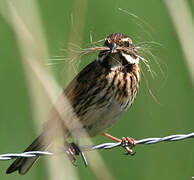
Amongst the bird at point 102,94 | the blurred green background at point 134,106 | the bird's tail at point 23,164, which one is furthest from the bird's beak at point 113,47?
the bird's tail at point 23,164

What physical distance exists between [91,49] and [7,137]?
7.64ft

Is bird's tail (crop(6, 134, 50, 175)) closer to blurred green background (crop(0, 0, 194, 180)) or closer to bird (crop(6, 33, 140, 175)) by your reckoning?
bird (crop(6, 33, 140, 175))

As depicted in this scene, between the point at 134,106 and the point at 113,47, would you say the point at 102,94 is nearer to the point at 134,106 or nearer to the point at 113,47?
the point at 113,47

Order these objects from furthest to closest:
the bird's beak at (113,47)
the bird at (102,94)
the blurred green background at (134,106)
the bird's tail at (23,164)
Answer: the blurred green background at (134,106) → the bird at (102,94) → the bird's tail at (23,164) → the bird's beak at (113,47)

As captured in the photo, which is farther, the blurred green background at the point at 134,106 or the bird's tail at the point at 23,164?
the blurred green background at the point at 134,106

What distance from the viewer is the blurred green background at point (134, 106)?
5.86 metres

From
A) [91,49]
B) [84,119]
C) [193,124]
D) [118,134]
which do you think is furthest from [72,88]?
[193,124]

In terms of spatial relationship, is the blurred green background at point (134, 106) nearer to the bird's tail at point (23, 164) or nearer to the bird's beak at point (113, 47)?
the bird's tail at point (23, 164)

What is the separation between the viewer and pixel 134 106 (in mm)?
6516

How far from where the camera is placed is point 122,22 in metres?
7.13

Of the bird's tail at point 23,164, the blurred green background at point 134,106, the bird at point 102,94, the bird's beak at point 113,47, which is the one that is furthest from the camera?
the blurred green background at point 134,106

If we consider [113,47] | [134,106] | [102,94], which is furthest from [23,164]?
[134,106]

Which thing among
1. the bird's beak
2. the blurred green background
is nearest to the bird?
the bird's beak

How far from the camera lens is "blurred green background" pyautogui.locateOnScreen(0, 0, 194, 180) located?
231 inches
